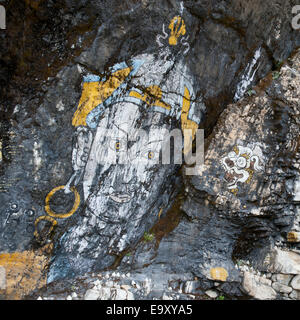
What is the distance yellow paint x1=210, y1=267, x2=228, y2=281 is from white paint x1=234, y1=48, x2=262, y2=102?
2.37 m

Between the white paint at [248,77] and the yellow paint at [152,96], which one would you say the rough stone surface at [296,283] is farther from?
the yellow paint at [152,96]

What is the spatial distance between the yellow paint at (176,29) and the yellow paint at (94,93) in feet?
2.04

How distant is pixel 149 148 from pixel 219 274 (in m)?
1.95

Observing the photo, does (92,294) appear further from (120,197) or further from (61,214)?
(120,197)

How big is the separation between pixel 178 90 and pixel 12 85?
1918mm

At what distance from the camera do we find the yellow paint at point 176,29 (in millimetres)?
3049

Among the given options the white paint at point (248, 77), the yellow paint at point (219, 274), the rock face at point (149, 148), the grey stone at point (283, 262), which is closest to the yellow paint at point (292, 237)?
the rock face at point (149, 148)

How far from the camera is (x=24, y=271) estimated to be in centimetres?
299

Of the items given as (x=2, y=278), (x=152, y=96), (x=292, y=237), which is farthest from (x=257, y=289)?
(x=2, y=278)

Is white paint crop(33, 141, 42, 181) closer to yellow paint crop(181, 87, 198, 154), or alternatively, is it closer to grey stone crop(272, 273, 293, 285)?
yellow paint crop(181, 87, 198, 154)

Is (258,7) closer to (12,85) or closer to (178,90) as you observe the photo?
(178,90)

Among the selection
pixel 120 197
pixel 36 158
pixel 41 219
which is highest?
pixel 36 158

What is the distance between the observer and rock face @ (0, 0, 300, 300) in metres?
2.86

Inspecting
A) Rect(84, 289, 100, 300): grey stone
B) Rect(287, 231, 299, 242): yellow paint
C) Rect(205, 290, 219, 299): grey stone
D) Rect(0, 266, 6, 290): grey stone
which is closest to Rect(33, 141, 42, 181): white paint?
Rect(0, 266, 6, 290): grey stone
